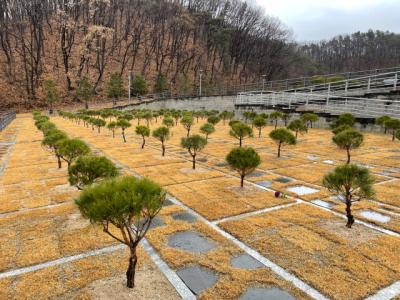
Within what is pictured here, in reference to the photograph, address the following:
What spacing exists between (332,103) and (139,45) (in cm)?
5372

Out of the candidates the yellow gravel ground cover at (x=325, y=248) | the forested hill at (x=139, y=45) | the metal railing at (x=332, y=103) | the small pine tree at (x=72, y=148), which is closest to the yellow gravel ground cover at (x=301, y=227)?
the yellow gravel ground cover at (x=325, y=248)

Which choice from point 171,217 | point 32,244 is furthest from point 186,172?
Result: point 32,244

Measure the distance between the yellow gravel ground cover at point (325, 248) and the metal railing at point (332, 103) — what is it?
14140 millimetres

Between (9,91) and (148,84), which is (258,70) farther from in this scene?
(9,91)

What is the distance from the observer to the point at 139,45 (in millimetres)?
68688

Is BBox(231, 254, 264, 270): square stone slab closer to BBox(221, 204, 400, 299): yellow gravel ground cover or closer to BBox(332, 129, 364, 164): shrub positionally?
BBox(221, 204, 400, 299): yellow gravel ground cover

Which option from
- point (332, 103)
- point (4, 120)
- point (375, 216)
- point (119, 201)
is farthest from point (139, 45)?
point (119, 201)

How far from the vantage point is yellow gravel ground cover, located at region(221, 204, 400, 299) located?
434 centimetres

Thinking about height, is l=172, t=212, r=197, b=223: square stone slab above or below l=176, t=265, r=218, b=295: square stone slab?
below

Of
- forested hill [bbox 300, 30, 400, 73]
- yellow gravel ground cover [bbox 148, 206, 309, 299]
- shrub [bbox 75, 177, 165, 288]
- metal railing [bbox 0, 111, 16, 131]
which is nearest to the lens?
shrub [bbox 75, 177, 165, 288]

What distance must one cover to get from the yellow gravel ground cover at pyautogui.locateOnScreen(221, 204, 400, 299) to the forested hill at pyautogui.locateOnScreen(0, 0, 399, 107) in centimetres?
5367

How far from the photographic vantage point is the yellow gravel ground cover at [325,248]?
434cm

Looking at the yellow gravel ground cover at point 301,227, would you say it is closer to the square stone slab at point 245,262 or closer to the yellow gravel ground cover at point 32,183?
the square stone slab at point 245,262

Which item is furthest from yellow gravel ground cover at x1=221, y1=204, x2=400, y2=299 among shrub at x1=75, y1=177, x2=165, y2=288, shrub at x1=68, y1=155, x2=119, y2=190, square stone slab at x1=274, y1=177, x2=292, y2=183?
shrub at x1=68, y1=155, x2=119, y2=190
